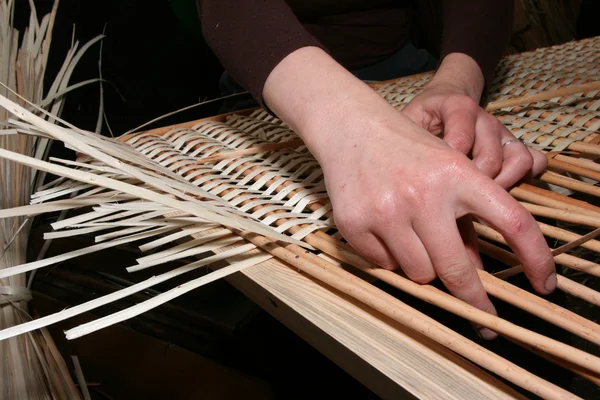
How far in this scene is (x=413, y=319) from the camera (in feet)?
1.20

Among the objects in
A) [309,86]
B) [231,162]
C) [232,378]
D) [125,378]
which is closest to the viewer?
[309,86]

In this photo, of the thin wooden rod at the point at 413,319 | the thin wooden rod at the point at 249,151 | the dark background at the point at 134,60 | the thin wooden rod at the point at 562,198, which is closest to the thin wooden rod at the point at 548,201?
the thin wooden rod at the point at 562,198

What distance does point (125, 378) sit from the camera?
955 millimetres

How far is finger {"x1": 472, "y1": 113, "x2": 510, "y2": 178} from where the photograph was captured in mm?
507

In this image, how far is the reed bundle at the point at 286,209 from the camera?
0.36 m

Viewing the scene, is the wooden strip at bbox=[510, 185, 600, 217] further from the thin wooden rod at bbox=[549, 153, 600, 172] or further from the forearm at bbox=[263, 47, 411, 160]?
the forearm at bbox=[263, 47, 411, 160]

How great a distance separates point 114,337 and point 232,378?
9.7 inches

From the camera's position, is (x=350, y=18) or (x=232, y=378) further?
(x=350, y=18)

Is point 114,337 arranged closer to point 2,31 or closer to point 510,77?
point 2,31

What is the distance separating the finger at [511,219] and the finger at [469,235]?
0.06 metres

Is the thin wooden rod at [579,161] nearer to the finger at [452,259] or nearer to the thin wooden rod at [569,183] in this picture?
the thin wooden rod at [569,183]

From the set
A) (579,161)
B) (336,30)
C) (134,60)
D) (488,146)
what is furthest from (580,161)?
(134,60)

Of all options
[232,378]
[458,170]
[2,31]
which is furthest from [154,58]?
[458,170]

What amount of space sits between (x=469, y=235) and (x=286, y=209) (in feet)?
0.64
